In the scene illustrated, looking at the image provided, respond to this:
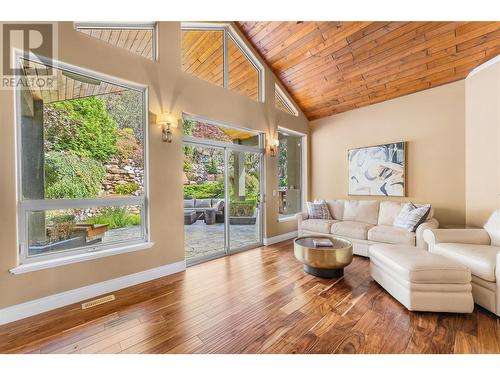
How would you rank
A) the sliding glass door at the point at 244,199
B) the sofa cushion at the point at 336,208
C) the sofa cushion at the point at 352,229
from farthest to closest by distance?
the sofa cushion at the point at 336,208
the sliding glass door at the point at 244,199
the sofa cushion at the point at 352,229

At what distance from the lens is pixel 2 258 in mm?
2027

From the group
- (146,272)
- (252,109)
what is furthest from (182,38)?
(146,272)

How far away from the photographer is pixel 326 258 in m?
2.72

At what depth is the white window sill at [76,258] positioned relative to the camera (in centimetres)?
212

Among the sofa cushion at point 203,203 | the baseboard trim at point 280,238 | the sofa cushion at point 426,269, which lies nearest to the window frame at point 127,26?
the sofa cushion at point 203,203

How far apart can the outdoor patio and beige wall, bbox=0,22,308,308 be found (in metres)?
0.40

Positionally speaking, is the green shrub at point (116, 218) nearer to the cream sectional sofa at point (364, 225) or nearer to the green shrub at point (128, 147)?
the green shrub at point (128, 147)

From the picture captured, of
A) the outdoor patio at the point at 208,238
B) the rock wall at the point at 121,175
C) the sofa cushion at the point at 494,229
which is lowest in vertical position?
the outdoor patio at the point at 208,238

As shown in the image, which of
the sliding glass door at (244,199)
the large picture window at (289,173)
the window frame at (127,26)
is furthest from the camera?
Result: the large picture window at (289,173)

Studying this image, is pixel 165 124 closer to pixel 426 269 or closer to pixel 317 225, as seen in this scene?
pixel 317 225

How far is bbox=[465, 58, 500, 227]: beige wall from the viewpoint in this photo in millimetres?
3012

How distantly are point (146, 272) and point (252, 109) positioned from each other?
3298mm

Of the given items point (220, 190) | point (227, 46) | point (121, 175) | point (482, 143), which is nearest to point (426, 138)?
point (482, 143)
